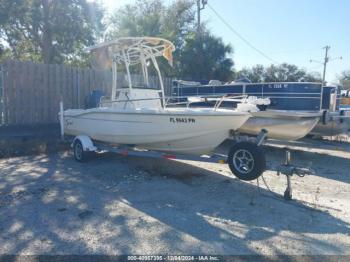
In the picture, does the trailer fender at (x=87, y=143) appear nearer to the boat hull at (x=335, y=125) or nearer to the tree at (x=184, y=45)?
the boat hull at (x=335, y=125)

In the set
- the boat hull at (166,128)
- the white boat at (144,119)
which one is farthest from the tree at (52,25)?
the boat hull at (166,128)

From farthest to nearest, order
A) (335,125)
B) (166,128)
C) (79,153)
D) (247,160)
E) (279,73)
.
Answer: (279,73) → (335,125) → (79,153) → (166,128) → (247,160)

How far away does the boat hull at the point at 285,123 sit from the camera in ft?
26.1

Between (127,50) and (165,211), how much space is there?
4341 millimetres

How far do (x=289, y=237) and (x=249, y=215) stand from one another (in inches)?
28.5

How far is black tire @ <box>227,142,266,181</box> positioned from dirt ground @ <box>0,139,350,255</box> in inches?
13.4

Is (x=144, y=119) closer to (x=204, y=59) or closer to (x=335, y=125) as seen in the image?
(x=335, y=125)

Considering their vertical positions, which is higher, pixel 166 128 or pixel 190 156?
pixel 166 128

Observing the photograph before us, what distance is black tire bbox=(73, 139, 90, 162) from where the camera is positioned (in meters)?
7.37

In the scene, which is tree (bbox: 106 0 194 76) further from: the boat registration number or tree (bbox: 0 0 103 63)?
the boat registration number

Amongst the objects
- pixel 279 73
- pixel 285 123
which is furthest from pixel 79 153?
pixel 279 73

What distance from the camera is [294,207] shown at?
15.3 feet

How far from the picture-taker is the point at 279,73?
41.5 metres

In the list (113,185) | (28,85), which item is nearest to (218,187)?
(113,185)
